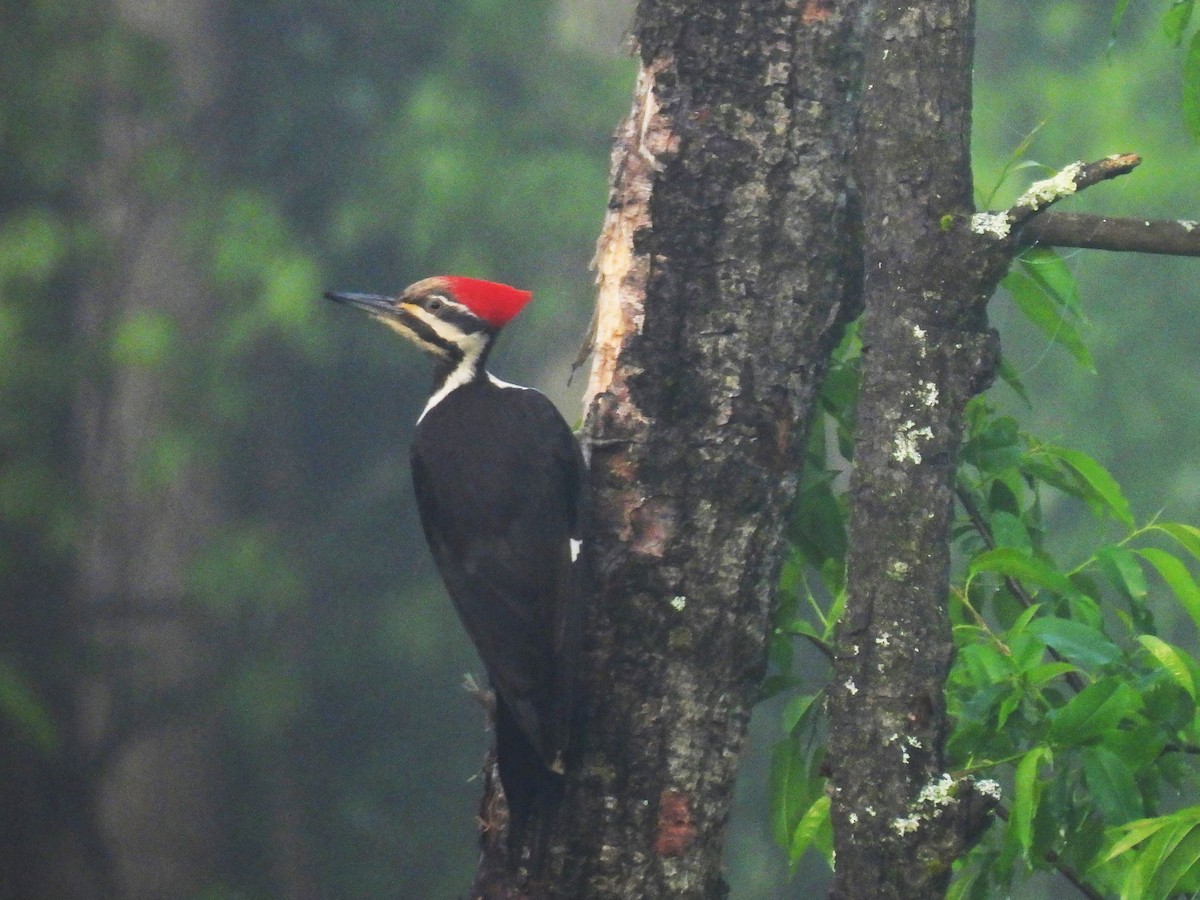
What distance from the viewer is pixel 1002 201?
13.5ft

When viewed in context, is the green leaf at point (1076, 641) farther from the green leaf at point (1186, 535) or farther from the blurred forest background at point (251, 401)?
the blurred forest background at point (251, 401)

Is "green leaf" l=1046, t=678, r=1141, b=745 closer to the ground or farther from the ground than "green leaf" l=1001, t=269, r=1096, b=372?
closer to the ground

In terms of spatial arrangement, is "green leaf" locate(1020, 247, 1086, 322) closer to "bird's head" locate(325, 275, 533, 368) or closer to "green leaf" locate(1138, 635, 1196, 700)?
"green leaf" locate(1138, 635, 1196, 700)

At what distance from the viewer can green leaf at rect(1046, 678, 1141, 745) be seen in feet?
3.53

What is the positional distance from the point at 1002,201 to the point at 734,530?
3.20m

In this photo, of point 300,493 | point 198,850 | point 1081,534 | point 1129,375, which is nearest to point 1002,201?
point 1129,375

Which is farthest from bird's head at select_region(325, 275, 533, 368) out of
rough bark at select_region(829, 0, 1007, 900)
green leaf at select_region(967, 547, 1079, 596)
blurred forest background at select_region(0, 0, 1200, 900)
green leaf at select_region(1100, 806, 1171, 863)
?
blurred forest background at select_region(0, 0, 1200, 900)

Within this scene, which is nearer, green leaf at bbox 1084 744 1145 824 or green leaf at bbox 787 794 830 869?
green leaf at bbox 1084 744 1145 824

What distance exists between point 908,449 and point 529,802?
50 cm

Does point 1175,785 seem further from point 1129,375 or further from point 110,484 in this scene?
point 1129,375

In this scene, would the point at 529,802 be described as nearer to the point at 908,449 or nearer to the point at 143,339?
the point at 908,449

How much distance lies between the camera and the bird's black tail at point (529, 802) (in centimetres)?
125

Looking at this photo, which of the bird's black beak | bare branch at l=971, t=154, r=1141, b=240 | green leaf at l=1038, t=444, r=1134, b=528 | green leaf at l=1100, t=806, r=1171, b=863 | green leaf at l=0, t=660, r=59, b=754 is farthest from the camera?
green leaf at l=0, t=660, r=59, b=754

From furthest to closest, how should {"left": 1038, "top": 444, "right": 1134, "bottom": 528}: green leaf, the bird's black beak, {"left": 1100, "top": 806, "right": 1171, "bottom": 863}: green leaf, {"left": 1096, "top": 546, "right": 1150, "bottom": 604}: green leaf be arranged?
the bird's black beak < {"left": 1038, "top": 444, "right": 1134, "bottom": 528}: green leaf < {"left": 1096, "top": 546, "right": 1150, "bottom": 604}: green leaf < {"left": 1100, "top": 806, "right": 1171, "bottom": 863}: green leaf
